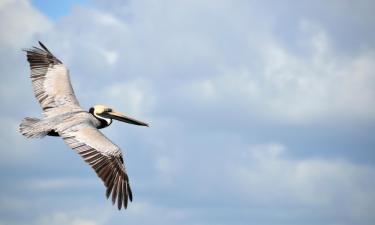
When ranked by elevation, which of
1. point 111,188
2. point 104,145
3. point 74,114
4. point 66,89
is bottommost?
point 111,188

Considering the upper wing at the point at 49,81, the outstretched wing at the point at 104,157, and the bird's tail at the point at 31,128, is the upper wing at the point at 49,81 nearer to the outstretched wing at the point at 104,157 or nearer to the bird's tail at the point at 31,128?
the bird's tail at the point at 31,128

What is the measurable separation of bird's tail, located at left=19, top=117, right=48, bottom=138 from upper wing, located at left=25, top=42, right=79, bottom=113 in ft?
5.64

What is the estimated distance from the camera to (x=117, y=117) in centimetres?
2909

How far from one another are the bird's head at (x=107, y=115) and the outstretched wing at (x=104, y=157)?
3885mm

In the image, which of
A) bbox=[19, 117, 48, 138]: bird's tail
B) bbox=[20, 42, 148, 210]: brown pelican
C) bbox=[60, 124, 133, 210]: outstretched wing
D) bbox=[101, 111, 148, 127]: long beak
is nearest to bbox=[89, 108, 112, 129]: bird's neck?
bbox=[20, 42, 148, 210]: brown pelican

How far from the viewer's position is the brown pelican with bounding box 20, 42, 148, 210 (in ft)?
74.0

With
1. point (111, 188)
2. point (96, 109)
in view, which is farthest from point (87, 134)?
point (96, 109)

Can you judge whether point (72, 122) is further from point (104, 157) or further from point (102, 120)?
point (102, 120)

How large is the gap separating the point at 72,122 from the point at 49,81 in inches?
179

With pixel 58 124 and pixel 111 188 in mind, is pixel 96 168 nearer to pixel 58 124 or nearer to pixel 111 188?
pixel 111 188

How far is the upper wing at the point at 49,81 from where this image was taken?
27312mm

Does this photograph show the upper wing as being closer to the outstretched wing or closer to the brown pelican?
the brown pelican

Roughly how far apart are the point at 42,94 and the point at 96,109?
6.44 ft

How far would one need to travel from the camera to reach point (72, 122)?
24562 mm
